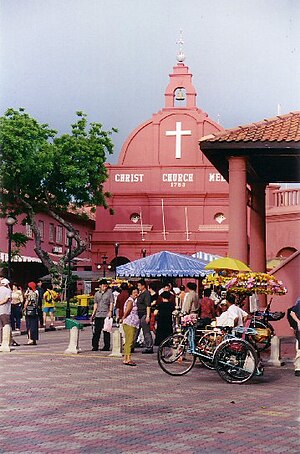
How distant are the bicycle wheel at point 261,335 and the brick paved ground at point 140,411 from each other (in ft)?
2.09

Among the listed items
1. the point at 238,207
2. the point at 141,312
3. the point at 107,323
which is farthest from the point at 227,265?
the point at 107,323

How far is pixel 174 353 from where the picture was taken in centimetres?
1438

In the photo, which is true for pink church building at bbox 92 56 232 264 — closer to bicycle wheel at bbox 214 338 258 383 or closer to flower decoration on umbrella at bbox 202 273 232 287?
flower decoration on umbrella at bbox 202 273 232 287

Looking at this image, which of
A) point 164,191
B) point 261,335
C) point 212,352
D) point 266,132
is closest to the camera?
point 212,352

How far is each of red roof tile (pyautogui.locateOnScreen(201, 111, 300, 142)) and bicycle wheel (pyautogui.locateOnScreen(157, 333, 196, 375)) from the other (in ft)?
18.4

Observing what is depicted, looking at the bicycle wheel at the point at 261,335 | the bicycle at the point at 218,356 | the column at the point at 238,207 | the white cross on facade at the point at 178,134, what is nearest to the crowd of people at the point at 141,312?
the bicycle wheel at the point at 261,335

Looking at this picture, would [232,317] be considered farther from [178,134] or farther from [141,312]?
[178,134]

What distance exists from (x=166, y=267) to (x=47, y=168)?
2083 cm

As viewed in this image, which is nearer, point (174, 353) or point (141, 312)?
point (174, 353)

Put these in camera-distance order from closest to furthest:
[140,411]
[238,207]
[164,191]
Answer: [140,411] < [238,207] < [164,191]

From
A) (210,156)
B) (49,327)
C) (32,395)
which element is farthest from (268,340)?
(49,327)

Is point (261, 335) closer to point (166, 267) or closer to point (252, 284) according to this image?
point (252, 284)

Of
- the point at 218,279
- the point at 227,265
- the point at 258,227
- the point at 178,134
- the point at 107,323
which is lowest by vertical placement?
the point at 107,323

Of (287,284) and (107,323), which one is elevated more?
(287,284)
